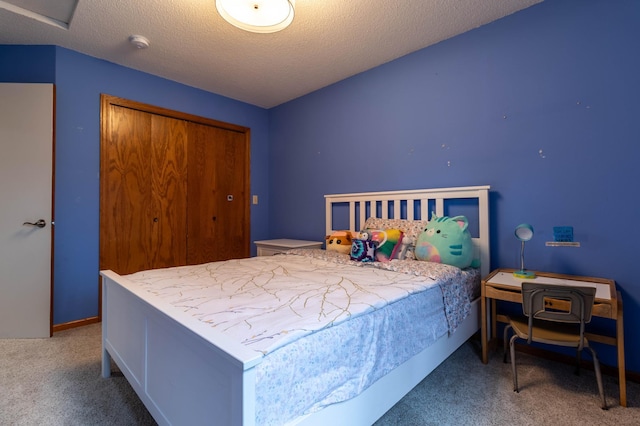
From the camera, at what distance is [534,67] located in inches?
80.8

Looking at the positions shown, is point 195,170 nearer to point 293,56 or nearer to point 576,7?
point 293,56

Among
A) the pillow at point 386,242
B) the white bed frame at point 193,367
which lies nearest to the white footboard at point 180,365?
the white bed frame at point 193,367

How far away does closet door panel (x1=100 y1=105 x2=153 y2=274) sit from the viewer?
2.81m

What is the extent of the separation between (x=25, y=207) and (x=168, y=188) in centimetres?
112

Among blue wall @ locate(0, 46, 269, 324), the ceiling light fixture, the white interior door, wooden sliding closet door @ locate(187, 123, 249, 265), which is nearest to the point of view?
the ceiling light fixture

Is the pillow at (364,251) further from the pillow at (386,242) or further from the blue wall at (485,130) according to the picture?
the blue wall at (485,130)

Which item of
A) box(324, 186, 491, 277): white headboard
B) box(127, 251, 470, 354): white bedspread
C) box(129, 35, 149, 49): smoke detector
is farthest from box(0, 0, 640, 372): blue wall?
box(127, 251, 470, 354): white bedspread

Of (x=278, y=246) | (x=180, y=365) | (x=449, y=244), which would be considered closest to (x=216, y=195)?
(x=278, y=246)

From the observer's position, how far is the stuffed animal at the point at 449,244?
2.01 metres

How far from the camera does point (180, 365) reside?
1.01 meters

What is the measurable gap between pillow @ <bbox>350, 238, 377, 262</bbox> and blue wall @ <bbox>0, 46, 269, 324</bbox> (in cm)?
242

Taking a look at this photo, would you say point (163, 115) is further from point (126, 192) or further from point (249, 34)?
point (249, 34)

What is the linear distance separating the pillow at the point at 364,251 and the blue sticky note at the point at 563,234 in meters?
1.18

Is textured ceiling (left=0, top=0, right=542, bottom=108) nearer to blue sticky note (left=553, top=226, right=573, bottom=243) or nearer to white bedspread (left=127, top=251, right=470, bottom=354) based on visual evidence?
blue sticky note (left=553, top=226, right=573, bottom=243)
